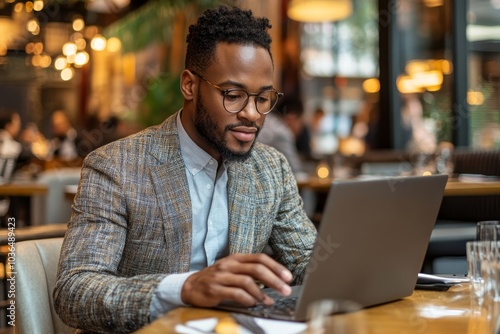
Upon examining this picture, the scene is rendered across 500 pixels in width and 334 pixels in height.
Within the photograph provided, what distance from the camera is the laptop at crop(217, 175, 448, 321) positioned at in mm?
1214

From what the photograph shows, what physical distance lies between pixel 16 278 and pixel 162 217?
354 millimetres

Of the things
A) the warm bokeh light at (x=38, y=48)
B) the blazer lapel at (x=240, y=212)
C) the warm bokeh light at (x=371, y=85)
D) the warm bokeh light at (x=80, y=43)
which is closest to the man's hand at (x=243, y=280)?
the blazer lapel at (x=240, y=212)

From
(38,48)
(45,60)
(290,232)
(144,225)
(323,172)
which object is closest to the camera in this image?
(144,225)

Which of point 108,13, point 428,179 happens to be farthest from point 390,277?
point 108,13

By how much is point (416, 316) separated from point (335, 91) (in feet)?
33.7

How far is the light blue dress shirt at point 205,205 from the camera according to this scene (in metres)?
1.84

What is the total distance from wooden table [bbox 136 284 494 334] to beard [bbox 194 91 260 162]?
501 millimetres

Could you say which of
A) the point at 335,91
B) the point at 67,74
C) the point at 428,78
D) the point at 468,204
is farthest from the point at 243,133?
the point at 67,74

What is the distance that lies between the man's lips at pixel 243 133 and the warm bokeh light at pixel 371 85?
7296 millimetres

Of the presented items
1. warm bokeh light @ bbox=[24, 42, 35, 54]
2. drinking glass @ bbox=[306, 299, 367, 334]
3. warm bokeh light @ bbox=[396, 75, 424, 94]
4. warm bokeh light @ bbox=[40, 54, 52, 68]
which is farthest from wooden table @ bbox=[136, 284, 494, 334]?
warm bokeh light @ bbox=[40, 54, 52, 68]

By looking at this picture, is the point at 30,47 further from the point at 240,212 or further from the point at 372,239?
the point at 372,239

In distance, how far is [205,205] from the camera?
186cm

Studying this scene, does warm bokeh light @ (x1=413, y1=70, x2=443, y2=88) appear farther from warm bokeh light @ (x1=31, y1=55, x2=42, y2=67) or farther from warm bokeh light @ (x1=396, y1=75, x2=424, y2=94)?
warm bokeh light @ (x1=31, y1=55, x2=42, y2=67)

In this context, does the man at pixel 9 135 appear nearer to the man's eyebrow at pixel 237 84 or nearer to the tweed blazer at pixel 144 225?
the tweed blazer at pixel 144 225
